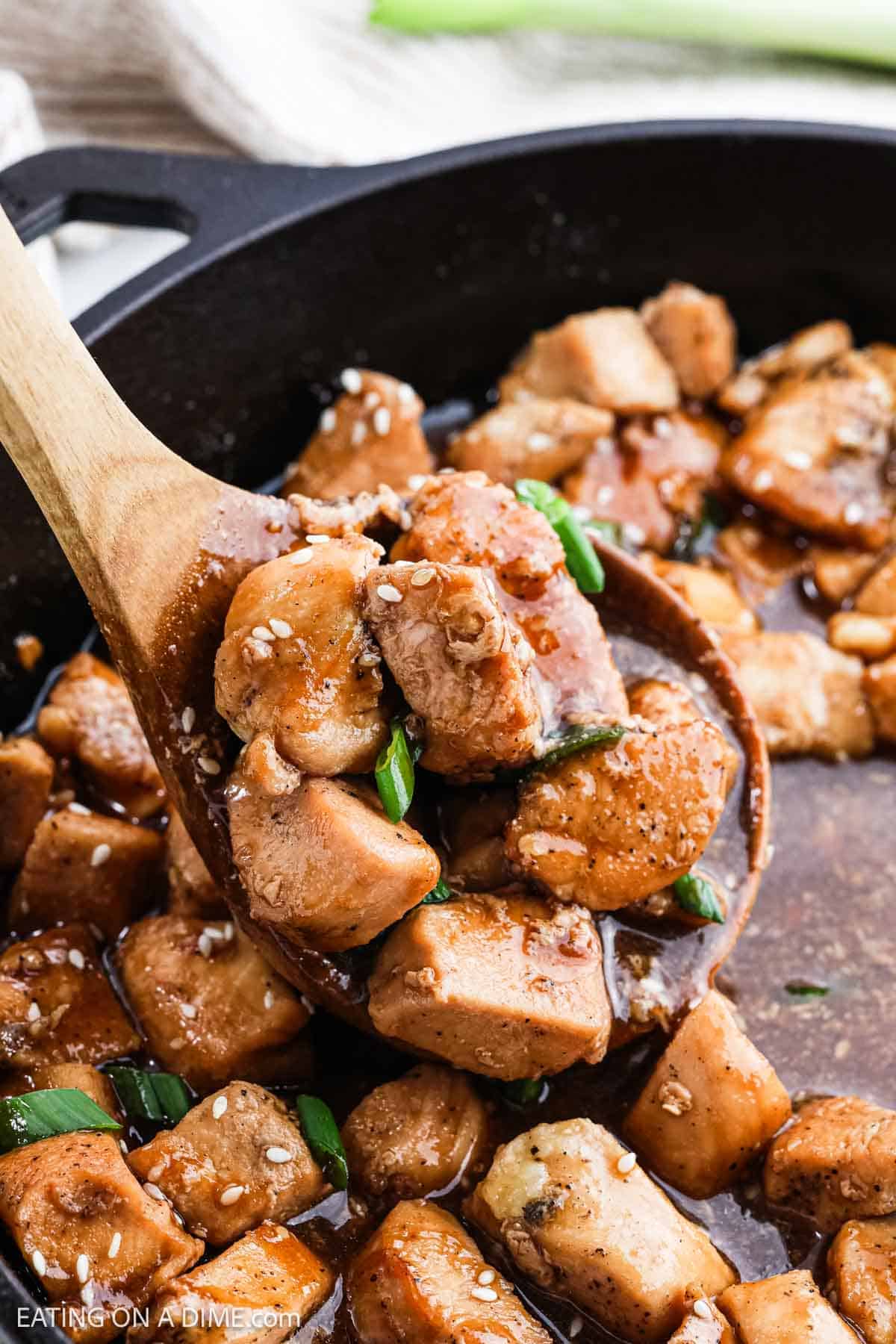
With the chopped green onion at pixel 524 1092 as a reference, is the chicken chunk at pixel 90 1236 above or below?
above

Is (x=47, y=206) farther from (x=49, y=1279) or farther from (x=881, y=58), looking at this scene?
(x=881, y=58)

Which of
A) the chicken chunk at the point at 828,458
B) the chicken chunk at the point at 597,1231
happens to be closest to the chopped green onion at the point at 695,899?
Answer: the chicken chunk at the point at 597,1231

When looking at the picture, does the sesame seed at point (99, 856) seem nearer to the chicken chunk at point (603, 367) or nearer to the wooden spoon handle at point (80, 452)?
the wooden spoon handle at point (80, 452)

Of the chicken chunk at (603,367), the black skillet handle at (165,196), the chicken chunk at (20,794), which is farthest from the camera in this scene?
the chicken chunk at (603,367)

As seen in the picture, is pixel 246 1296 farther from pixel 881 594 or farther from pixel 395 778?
pixel 881 594

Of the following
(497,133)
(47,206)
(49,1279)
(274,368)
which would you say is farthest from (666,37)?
(49,1279)

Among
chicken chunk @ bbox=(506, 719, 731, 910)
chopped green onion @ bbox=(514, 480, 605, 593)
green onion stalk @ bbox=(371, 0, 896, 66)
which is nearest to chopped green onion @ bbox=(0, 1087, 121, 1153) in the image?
chicken chunk @ bbox=(506, 719, 731, 910)

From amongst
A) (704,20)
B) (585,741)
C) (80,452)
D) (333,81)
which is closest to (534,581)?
(585,741)
